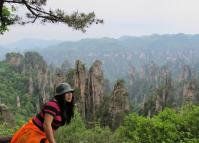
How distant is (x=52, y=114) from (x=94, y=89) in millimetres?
66236

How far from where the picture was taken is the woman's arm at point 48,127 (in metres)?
6.22

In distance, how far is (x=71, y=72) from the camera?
7062cm

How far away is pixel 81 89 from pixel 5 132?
57253mm

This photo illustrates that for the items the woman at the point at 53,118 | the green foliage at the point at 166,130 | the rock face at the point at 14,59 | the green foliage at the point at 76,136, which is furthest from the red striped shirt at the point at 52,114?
the rock face at the point at 14,59

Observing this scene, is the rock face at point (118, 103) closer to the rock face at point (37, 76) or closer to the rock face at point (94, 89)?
the rock face at point (94, 89)

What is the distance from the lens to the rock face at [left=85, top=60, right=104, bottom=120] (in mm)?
69675

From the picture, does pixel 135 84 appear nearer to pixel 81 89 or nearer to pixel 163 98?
pixel 163 98

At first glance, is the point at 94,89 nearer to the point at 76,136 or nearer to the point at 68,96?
the point at 76,136

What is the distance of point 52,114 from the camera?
20.7 feet

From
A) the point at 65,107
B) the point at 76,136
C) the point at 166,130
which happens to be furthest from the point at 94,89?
the point at 65,107

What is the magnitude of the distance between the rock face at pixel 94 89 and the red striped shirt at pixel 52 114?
2433 inches

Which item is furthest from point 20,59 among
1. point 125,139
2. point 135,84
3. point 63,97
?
point 63,97

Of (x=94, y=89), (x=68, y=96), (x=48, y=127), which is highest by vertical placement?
(x=68, y=96)

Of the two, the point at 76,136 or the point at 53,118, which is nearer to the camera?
the point at 53,118
